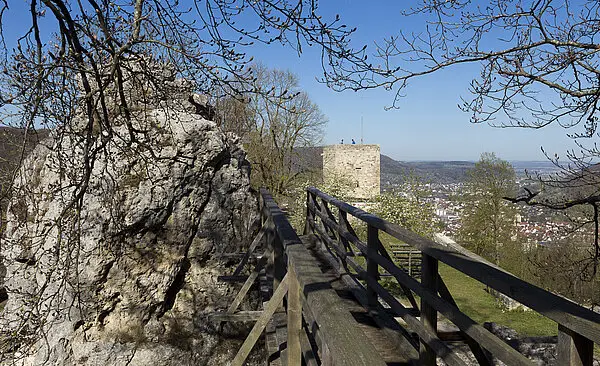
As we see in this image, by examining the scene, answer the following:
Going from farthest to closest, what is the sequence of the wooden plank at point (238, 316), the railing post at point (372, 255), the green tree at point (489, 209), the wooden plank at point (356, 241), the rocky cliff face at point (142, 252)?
the green tree at point (489, 209), the rocky cliff face at point (142, 252), the wooden plank at point (238, 316), the railing post at point (372, 255), the wooden plank at point (356, 241)

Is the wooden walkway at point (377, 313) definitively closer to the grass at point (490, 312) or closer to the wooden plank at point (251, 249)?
the wooden plank at point (251, 249)

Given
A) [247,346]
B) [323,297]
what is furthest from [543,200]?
[323,297]

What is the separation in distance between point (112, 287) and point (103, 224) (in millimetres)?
729

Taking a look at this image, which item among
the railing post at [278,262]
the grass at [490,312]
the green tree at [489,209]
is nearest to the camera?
the railing post at [278,262]

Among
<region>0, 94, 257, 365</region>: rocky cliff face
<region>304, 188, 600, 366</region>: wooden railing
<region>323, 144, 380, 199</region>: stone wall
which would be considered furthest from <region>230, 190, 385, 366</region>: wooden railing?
<region>323, 144, 380, 199</region>: stone wall

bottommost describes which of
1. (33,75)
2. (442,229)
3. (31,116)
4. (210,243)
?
(442,229)

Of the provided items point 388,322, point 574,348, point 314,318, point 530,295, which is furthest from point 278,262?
point 574,348

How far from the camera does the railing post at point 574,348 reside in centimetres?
135

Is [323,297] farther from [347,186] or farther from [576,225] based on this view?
[347,186]

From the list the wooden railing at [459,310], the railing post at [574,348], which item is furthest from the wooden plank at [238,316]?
the railing post at [574,348]

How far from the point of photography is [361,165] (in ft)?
98.0

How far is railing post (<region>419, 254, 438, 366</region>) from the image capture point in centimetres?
233

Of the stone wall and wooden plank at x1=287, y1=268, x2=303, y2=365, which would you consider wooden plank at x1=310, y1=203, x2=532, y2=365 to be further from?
the stone wall

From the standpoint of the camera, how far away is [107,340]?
5.10 metres
